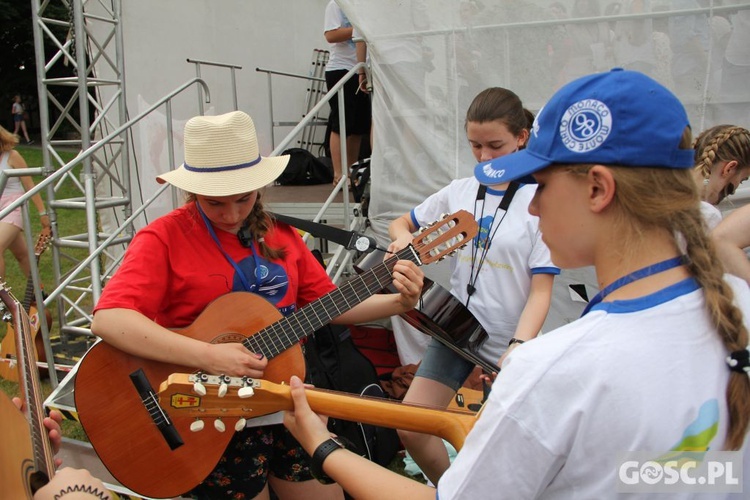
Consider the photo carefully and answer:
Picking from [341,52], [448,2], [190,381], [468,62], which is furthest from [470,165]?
Result: [190,381]

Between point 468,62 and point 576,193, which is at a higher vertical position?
point 468,62

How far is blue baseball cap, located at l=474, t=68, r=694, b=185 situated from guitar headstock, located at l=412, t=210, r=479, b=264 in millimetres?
1447

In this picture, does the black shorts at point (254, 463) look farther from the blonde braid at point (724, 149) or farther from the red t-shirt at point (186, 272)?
the blonde braid at point (724, 149)

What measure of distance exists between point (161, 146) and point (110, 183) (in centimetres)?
77

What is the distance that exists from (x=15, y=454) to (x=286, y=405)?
0.66 m

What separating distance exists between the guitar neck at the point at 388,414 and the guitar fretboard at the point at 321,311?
673 mm

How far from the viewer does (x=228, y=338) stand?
7.59ft

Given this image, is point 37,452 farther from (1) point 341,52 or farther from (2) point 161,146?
(2) point 161,146

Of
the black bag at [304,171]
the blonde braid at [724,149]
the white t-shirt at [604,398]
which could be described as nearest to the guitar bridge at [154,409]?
the white t-shirt at [604,398]

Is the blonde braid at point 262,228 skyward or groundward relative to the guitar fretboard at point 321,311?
skyward

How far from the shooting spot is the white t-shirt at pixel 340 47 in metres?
5.87

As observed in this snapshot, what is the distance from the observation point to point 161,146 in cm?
693

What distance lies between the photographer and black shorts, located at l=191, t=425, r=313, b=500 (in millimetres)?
2234

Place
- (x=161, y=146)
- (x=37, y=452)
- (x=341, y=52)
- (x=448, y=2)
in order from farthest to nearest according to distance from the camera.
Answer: (x=161, y=146) → (x=341, y=52) → (x=448, y=2) → (x=37, y=452)
